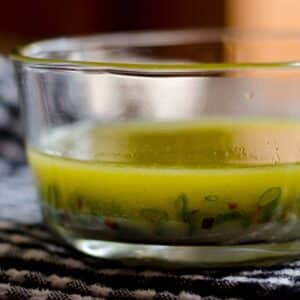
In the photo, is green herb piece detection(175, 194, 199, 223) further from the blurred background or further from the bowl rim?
the blurred background

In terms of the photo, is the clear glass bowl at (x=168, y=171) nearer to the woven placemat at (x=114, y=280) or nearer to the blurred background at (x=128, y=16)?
the woven placemat at (x=114, y=280)

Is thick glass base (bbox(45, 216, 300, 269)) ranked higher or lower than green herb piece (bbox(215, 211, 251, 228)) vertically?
lower

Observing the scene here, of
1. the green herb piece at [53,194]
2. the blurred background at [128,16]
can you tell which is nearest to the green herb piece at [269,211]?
the green herb piece at [53,194]

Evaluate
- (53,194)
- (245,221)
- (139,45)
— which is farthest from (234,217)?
(139,45)

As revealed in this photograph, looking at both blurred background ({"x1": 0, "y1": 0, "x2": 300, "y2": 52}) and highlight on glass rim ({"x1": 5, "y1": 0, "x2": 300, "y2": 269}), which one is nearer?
highlight on glass rim ({"x1": 5, "y1": 0, "x2": 300, "y2": 269})

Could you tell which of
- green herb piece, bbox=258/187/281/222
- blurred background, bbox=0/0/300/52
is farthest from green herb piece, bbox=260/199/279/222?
blurred background, bbox=0/0/300/52

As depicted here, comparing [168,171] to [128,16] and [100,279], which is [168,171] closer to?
[100,279]

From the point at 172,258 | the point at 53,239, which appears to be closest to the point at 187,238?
the point at 172,258

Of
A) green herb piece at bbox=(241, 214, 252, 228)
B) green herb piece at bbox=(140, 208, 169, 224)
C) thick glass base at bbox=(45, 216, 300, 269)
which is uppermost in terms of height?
green herb piece at bbox=(140, 208, 169, 224)
